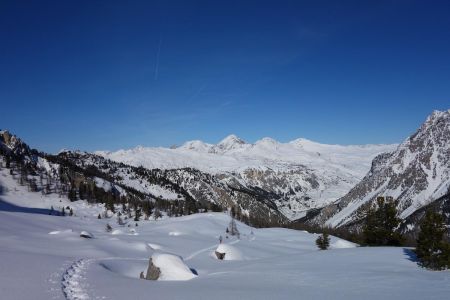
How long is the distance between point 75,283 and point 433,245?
31.8 meters

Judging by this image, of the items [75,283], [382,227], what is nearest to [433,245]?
[382,227]

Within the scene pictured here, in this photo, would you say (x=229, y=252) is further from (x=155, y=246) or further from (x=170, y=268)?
(x=170, y=268)

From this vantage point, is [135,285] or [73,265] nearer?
[135,285]

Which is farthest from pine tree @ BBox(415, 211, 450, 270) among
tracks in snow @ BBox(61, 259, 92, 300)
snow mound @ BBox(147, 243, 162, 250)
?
snow mound @ BBox(147, 243, 162, 250)

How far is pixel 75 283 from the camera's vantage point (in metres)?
27.0

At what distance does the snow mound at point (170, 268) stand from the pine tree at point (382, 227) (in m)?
35.5

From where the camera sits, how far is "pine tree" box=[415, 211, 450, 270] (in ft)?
109

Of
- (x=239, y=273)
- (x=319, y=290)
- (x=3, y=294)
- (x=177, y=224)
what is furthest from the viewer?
(x=177, y=224)

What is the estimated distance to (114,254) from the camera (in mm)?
53125

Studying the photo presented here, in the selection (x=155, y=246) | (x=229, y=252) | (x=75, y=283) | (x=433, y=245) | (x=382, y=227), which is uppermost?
(x=382, y=227)

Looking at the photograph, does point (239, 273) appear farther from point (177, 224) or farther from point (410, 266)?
point (177, 224)

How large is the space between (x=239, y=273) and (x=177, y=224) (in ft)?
290

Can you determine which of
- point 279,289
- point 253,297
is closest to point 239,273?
point 279,289

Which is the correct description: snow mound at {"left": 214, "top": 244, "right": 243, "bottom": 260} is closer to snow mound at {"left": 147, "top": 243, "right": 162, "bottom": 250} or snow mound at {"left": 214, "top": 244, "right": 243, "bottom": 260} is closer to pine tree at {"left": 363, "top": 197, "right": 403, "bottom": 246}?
snow mound at {"left": 147, "top": 243, "right": 162, "bottom": 250}
